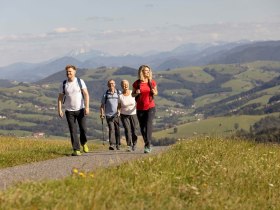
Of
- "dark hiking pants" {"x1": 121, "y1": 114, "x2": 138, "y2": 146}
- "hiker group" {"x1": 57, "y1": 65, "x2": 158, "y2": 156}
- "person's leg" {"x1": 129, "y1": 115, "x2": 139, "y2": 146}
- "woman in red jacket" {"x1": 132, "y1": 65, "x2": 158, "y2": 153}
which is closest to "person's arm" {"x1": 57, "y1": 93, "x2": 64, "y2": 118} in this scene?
"hiker group" {"x1": 57, "y1": 65, "x2": 158, "y2": 156}

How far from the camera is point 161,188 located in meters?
6.09

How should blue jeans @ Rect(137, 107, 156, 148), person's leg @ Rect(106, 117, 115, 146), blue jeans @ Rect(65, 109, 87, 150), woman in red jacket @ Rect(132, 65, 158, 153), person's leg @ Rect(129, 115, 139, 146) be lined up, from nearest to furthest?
woman in red jacket @ Rect(132, 65, 158, 153) < blue jeans @ Rect(137, 107, 156, 148) < blue jeans @ Rect(65, 109, 87, 150) < person's leg @ Rect(129, 115, 139, 146) < person's leg @ Rect(106, 117, 115, 146)

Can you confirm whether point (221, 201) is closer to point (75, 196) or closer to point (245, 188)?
point (245, 188)

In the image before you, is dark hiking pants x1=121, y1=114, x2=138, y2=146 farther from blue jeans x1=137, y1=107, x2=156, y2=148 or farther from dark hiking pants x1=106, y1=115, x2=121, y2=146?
blue jeans x1=137, y1=107, x2=156, y2=148

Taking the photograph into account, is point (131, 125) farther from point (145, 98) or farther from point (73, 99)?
point (73, 99)

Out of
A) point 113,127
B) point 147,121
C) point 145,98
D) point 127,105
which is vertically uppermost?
point 145,98

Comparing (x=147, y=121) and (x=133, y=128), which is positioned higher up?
(x=147, y=121)

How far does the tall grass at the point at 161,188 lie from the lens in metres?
5.02

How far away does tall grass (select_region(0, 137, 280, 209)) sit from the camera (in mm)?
5016

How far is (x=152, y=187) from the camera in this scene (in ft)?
19.5

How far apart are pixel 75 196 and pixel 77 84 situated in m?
8.23

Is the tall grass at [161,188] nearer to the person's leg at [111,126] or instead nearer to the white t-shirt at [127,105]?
the white t-shirt at [127,105]

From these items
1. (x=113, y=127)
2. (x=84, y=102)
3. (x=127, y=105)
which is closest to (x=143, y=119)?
(x=84, y=102)

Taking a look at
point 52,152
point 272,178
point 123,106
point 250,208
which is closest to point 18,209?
point 250,208
